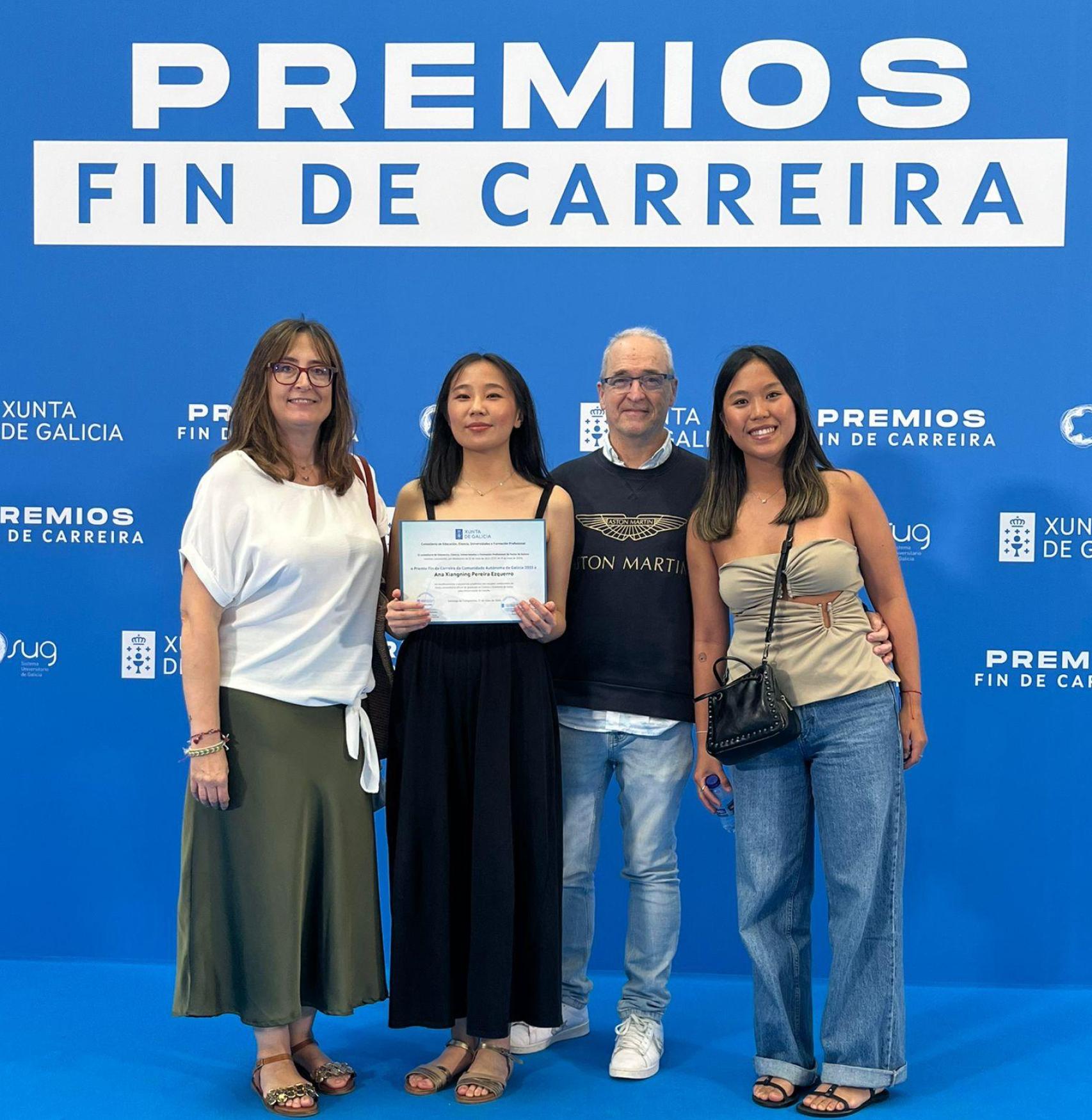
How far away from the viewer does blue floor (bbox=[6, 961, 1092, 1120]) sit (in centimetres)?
292

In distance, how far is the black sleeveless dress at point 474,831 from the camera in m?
2.83

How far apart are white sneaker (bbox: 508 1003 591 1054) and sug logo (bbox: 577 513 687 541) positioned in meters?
1.24

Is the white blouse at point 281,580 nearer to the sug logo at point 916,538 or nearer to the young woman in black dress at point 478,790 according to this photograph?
the young woman in black dress at point 478,790

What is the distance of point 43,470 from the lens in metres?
3.95

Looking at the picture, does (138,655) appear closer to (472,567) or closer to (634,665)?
(472,567)

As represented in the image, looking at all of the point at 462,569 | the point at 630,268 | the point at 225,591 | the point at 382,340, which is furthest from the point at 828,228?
the point at 225,591

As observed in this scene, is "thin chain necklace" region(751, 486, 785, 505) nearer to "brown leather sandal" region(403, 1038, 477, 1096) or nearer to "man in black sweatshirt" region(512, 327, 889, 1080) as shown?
"man in black sweatshirt" region(512, 327, 889, 1080)

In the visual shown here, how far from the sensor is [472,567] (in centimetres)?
282

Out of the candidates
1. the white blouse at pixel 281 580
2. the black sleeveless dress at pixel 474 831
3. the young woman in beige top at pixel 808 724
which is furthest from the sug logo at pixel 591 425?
the white blouse at pixel 281 580

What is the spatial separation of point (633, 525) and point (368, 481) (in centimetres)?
67

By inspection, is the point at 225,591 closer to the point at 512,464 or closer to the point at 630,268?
the point at 512,464

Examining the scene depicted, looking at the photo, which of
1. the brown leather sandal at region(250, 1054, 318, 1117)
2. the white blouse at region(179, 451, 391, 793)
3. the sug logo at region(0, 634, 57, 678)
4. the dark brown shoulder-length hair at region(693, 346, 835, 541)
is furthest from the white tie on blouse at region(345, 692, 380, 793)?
the sug logo at region(0, 634, 57, 678)

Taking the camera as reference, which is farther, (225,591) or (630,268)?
(630,268)

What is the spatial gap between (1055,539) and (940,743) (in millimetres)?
715
